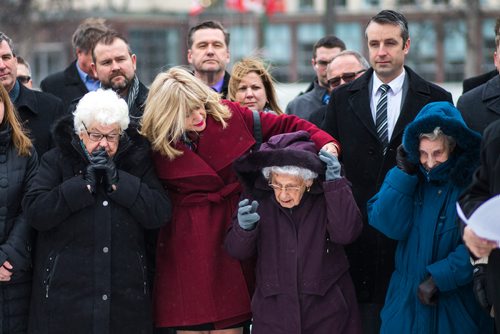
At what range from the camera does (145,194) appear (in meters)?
4.56

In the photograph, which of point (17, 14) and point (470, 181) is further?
point (17, 14)

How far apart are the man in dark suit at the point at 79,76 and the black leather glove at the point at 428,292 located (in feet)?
11.9

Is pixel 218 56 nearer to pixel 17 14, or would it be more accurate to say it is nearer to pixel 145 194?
pixel 145 194

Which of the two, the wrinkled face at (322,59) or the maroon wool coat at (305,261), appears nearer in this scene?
the maroon wool coat at (305,261)

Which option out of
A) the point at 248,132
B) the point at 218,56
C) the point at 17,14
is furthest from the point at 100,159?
the point at 17,14

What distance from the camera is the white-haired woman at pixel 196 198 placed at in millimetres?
4715

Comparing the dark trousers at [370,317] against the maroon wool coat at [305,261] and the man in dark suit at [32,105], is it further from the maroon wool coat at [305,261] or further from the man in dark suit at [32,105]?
the man in dark suit at [32,105]

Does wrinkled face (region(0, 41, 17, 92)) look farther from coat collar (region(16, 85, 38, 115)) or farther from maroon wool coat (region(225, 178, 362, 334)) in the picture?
maroon wool coat (region(225, 178, 362, 334))

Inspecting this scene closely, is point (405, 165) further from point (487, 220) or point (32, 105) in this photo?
point (32, 105)

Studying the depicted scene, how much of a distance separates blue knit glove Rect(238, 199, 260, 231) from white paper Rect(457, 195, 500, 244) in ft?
3.96

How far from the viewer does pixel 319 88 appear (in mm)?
7457

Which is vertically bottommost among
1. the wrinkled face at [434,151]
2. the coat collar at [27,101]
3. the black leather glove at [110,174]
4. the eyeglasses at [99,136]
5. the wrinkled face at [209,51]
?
the black leather glove at [110,174]

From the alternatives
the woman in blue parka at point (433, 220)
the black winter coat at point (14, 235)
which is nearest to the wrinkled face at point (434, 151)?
the woman in blue parka at point (433, 220)

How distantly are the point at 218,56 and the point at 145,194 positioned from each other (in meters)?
2.29
